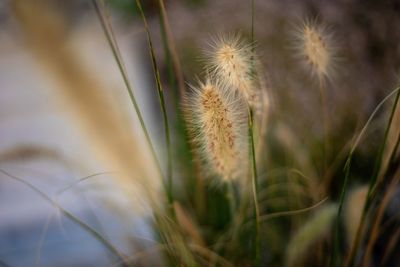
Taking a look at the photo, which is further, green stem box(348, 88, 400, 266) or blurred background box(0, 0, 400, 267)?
blurred background box(0, 0, 400, 267)

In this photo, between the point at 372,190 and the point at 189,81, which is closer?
the point at 372,190

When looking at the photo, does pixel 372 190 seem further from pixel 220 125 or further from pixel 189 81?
pixel 189 81

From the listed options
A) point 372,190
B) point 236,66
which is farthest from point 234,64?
point 372,190

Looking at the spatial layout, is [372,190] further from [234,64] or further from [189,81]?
[189,81]

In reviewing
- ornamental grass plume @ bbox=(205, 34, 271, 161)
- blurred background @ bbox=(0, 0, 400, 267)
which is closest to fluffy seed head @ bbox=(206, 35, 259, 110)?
ornamental grass plume @ bbox=(205, 34, 271, 161)

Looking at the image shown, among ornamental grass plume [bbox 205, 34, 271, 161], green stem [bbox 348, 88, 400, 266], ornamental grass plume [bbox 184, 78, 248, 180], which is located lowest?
green stem [bbox 348, 88, 400, 266]

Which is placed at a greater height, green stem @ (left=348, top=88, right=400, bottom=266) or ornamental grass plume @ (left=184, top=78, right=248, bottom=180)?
ornamental grass plume @ (left=184, top=78, right=248, bottom=180)

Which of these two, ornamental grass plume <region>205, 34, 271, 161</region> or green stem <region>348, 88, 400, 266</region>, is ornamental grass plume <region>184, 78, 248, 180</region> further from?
green stem <region>348, 88, 400, 266</region>

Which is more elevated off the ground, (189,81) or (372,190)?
(189,81)
